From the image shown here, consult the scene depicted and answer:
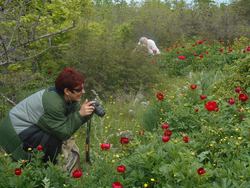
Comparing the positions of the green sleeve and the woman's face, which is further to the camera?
the woman's face

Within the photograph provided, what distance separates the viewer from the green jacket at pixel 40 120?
4328 millimetres

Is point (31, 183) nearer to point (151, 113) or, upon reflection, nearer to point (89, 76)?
point (151, 113)

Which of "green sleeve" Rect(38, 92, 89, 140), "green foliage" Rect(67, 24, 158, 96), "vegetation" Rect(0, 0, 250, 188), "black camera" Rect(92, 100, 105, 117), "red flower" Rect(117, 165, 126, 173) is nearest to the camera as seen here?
"red flower" Rect(117, 165, 126, 173)

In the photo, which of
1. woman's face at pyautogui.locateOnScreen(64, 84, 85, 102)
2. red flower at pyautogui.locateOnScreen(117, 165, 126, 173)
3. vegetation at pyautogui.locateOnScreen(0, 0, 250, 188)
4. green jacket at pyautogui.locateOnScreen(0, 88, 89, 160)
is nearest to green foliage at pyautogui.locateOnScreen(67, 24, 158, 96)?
vegetation at pyautogui.locateOnScreen(0, 0, 250, 188)

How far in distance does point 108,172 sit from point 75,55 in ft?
18.4

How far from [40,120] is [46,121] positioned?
78 millimetres

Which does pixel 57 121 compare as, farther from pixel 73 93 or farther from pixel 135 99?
pixel 135 99

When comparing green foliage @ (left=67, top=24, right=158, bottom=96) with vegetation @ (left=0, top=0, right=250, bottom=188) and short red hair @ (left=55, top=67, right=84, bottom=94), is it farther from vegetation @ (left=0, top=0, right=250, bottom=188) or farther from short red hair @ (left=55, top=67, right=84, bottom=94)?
short red hair @ (left=55, top=67, right=84, bottom=94)

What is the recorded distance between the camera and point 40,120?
4.36 meters

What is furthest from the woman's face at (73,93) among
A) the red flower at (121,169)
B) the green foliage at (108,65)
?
the green foliage at (108,65)

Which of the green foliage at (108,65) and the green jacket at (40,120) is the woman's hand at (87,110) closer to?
the green jacket at (40,120)

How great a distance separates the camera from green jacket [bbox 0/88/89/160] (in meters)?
4.33

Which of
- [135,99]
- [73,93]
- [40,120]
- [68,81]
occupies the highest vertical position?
[68,81]

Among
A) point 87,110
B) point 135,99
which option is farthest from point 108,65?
point 87,110
